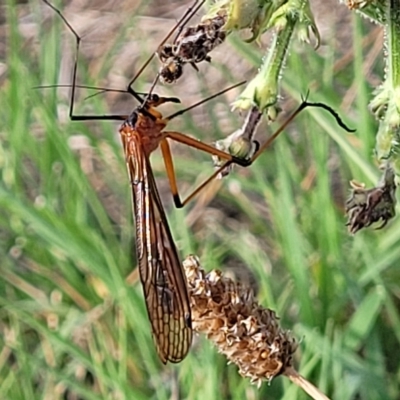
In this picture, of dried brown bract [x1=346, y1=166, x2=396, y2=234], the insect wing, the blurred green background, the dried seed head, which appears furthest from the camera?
the blurred green background

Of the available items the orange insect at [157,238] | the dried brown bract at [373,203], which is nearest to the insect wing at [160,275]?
the orange insect at [157,238]

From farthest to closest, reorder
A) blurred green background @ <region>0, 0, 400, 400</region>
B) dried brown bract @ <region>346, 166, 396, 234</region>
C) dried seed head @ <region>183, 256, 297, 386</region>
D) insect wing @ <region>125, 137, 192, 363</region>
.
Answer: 1. blurred green background @ <region>0, 0, 400, 400</region>
2. insect wing @ <region>125, 137, 192, 363</region>
3. dried brown bract @ <region>346, 166, 396, 234</region>
4. dried seed head @ <region>183, 256, 297, 386</region>

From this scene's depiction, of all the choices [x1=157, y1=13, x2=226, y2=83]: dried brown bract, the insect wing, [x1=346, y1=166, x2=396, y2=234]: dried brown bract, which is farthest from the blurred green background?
[x1=157, y1=13, x2=226, y2=83]: dried brown bract

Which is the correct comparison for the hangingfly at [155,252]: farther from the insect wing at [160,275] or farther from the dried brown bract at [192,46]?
the dried brown bract at [192,46]

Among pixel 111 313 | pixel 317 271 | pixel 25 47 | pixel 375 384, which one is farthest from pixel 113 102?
pixel 375 384

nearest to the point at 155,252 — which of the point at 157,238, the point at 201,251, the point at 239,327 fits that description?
the point at 157,238

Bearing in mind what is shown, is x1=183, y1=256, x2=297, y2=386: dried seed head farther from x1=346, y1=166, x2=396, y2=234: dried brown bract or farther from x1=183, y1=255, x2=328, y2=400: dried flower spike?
x1=346, y1=166, x2=396, y2=234: dried brown bract

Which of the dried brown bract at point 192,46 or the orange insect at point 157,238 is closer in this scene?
the dried brown bract at point 192,46
